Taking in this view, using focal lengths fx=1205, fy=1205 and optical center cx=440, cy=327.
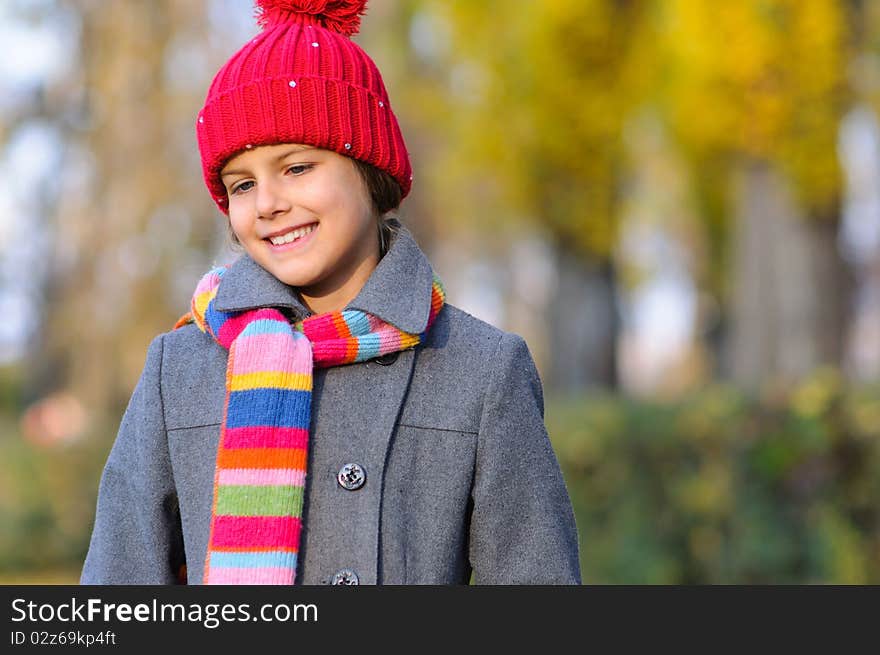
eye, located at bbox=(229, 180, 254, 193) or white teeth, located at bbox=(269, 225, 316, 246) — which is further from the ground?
eye, located at bbox=(229, 180, 254, 193)

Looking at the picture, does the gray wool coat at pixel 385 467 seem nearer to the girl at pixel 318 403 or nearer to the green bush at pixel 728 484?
the girl at pixel 318 403

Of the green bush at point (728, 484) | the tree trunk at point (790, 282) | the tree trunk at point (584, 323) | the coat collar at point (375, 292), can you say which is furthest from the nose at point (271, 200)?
the tree trunk at point (584, 323)

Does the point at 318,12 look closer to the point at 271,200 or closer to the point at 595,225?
the point at 271,200

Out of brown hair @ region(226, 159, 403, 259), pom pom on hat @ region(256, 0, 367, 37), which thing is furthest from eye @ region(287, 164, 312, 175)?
pom pom on hat @ region(256, 0, 367, 37)

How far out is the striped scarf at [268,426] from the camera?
208 cm

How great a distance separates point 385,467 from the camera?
2182 millimetres

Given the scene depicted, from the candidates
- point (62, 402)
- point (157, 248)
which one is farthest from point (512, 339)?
point (62, 402)

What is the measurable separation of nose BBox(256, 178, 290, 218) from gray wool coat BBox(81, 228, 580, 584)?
13 cm

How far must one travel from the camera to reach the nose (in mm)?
2230

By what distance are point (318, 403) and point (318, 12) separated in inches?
31.0

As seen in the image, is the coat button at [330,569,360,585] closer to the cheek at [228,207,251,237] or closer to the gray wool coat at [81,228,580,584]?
the gray wool coat at [81,228,580,584]

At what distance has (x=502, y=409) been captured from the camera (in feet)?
7.37

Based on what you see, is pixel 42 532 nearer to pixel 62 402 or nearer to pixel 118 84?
pixel 62 402

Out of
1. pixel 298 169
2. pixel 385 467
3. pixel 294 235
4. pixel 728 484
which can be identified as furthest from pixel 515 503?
pixel 728 484
